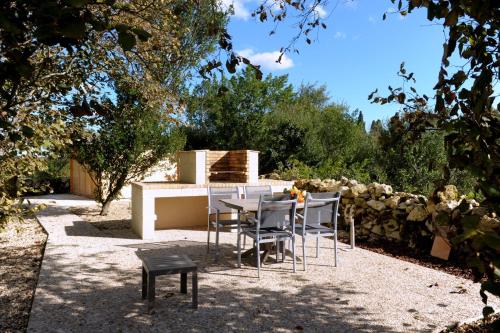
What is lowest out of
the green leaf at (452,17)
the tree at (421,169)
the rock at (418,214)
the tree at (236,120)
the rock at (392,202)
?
the rock at (418,214)

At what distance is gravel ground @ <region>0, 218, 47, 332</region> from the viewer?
149 inches

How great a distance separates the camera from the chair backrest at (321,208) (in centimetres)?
545

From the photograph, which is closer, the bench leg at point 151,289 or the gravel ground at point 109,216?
the bench leg at point 151,289

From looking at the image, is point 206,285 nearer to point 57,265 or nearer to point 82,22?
point 57,265

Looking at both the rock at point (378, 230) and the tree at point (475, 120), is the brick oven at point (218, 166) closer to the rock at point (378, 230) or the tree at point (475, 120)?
the rock at point (378, 230)

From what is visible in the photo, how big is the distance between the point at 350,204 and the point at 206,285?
4.23m

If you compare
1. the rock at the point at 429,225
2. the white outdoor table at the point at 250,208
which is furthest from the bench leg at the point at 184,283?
the rock at the point at 429,225

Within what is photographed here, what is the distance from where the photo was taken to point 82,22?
43.1 inches

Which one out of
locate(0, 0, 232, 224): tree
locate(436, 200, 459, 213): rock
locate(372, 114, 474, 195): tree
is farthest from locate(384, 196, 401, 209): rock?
locate(0, 0, 232, 224): tree

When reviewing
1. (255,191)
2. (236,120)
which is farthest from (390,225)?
(236,120)

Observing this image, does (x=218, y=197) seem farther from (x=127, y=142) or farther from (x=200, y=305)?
(x=127, y=142)

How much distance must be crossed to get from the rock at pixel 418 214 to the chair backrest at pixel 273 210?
2.40m

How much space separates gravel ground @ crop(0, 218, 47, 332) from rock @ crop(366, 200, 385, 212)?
5385mm

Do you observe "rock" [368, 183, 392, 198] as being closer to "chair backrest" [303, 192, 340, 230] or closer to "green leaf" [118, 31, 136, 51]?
"chair backrest" [303, 192, 340, 230]
